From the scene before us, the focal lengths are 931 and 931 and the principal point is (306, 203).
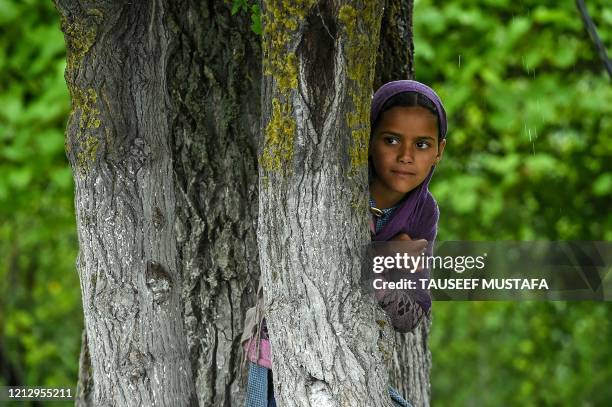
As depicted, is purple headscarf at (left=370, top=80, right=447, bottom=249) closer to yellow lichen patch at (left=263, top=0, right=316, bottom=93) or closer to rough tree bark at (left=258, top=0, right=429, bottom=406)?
rough tree bark at (left=258, top=0, right=429, bottom=406)

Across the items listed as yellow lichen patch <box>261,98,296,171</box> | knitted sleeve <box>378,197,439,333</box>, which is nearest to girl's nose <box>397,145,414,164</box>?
knitted sleeve <box>378,197,439,333</box>

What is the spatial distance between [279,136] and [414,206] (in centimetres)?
49

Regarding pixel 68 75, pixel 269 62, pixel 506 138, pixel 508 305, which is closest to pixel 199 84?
pixel 68 75

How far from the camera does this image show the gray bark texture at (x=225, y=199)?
88.0 inches

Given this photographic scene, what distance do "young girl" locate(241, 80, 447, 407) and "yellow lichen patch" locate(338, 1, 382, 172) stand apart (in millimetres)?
184

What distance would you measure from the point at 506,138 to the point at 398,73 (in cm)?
360

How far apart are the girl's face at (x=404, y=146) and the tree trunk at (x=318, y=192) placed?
21 centimetres

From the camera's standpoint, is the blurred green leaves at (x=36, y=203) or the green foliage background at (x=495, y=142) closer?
the blurred green leaves at (x=36, y=203)

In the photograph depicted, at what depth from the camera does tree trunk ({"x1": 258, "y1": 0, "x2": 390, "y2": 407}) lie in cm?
222

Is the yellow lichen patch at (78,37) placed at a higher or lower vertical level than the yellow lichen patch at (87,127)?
higher

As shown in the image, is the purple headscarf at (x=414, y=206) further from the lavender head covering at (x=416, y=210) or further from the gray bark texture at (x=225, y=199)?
the gray bark texture at (x=225, y=199)

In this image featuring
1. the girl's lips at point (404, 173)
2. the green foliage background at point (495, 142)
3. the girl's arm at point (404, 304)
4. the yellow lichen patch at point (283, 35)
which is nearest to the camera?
the yellow lichen patch at point (283, 35)

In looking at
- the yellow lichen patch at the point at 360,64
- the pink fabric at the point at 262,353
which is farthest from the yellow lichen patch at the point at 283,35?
the pink fabric at the point at 262,353

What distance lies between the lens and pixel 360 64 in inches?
88.0
